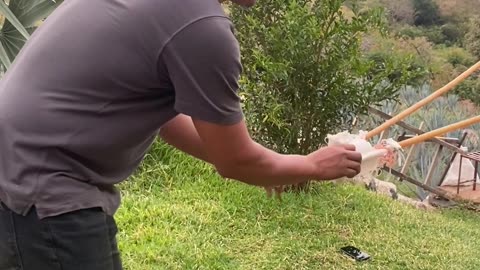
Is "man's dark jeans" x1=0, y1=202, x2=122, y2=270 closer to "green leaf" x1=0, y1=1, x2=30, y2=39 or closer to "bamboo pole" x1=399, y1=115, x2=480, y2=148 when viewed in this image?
"green leaf" x1=0, y1=1, x2=30, y2=39

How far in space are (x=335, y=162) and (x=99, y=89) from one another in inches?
25.7

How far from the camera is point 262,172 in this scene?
5.74 ft

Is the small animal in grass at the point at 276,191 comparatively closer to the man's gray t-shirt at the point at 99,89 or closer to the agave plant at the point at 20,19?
the man's gray t-shirt at the point at 99,89

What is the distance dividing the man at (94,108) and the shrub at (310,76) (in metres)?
2.59

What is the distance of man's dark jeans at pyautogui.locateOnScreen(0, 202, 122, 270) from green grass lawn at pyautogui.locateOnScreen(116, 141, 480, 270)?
1773 mm

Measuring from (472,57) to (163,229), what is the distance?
550 inches

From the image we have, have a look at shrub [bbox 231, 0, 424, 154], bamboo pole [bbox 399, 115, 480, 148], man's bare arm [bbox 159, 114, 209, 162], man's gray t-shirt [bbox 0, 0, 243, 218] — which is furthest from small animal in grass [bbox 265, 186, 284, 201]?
shrub [bbox 231, 0, 424, 154]

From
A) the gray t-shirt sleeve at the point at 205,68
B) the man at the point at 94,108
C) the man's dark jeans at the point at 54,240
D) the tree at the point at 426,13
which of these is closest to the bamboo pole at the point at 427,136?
the man at the point at 94,108

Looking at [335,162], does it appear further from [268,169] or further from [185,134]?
[185,134]

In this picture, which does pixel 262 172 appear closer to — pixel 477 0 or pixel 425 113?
pixel 425 113

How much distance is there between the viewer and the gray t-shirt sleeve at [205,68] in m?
1.47

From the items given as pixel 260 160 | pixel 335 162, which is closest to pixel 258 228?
pixel 335 162

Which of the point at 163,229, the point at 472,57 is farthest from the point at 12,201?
the point at 472,57

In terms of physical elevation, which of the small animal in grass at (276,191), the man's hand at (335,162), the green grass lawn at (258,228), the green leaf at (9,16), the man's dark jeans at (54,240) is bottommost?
the green grass lawn at (258,228)
